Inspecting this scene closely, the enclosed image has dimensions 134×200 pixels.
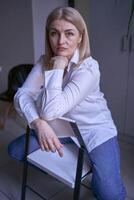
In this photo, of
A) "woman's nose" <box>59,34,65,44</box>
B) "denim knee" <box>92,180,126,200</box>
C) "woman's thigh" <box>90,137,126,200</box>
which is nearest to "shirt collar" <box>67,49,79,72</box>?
"woman's nose" <box>59,34,65,44</box>

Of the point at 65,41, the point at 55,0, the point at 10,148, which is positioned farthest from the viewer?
the point at 55,0

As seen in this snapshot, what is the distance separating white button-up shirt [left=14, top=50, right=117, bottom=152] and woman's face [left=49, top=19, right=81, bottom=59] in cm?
5

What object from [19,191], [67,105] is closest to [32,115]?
[67,105]

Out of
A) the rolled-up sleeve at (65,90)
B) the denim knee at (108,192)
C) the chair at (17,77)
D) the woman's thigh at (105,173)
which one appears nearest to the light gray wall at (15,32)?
the chair at (17,77)

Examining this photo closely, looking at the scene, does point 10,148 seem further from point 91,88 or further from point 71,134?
point 91,88

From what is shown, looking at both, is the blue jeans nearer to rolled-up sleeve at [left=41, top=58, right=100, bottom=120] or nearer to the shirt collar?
rolled-up sleeve at [left=41, top=58, right=100, bottom=120]

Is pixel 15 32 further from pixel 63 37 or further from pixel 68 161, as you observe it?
pixel 68 161

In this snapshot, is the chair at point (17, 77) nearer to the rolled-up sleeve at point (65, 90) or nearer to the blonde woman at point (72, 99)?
the blonde woman at point (72, 99)

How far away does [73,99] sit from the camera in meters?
1.15

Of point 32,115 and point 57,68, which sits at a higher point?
point 57,68

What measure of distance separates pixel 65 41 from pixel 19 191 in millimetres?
1201

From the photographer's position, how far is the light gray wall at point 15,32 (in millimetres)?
2697

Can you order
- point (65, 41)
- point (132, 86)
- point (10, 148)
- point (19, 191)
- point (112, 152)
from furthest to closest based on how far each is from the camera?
1. point (132, 86)
2. point (19, 191)
3. point (10, 148)
4. point (112, 152)
5. point (65, 41)

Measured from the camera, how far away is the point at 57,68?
3.88 feet
